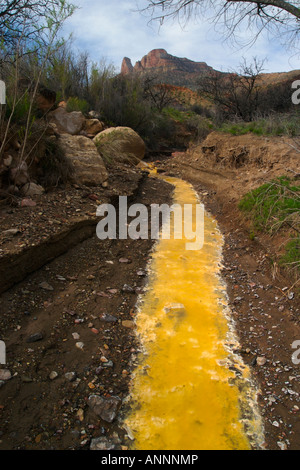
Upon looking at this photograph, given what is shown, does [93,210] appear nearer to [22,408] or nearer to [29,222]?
[29,222]

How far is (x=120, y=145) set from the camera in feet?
32.4

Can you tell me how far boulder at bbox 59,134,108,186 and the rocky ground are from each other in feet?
2.48

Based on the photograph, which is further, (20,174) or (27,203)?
(20,174)

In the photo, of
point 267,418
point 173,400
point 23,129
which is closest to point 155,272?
point 173,400

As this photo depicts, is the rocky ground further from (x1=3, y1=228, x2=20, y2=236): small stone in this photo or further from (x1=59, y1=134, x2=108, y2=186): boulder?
(x1=59, y1=134, x2=108, y2=186): boulder

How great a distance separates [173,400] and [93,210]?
3.39 m

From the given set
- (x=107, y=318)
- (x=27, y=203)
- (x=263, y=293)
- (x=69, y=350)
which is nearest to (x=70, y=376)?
(x=69, y=350)

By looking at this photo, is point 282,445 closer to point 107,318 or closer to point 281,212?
point 107,318

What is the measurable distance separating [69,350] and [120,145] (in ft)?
25.7

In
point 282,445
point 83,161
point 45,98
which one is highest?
point 45,98

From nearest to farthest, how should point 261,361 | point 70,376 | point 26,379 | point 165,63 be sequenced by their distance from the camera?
point 26,379, point 70,376, point 261,361, point 165,63

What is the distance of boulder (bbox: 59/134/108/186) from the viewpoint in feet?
20.4

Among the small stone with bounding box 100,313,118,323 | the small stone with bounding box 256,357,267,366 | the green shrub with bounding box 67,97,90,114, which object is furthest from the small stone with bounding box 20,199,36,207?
the green shrub with bounding box 67,97,90,114

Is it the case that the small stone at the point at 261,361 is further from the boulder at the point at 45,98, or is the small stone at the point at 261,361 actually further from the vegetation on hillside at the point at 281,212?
the boulder at the point at 45,98
